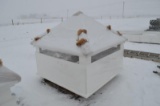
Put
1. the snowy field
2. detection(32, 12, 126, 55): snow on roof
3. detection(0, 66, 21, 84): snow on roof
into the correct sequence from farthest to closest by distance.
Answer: the snowy field
detection(32, 12, 126, 55): snow on roof
detection(0, 66, 21, 84): snow on roof

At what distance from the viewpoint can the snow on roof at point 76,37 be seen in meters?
1.92

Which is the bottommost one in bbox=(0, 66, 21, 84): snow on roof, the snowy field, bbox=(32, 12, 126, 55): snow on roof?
the snowy field

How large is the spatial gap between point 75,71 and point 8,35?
20.7ft

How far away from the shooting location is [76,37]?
2.12 metres

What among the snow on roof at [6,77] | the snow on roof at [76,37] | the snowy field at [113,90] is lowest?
the snowy field at [113,90]

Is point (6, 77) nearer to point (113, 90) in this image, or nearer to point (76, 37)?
point (76, 37)

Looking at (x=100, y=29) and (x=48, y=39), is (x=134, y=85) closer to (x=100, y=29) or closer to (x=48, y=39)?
(x=100, y=29)

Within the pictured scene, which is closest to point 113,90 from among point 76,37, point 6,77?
point 76,37

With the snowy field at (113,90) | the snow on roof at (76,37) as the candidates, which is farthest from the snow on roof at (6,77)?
the snowy field at (113,90)

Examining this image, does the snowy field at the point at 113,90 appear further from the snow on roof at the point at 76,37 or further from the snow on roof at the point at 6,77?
the snow on roof at the point at 6,77

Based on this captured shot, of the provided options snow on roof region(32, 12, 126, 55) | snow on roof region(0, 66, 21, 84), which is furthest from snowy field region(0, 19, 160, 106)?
snow on roof region(0, 66, 21, 84)

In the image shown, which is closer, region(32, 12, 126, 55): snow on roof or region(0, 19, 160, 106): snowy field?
region(32, 12, 126, 55): snow on roof

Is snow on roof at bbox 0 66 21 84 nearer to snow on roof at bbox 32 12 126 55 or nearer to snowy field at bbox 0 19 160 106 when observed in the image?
snow on roof at bbox 32 12 126 55

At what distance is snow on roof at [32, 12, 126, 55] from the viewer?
192 centimetres
